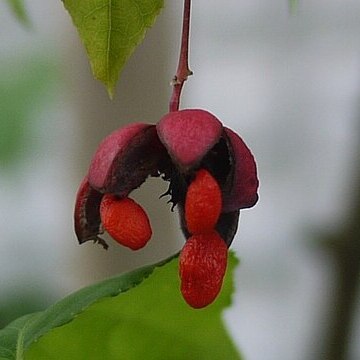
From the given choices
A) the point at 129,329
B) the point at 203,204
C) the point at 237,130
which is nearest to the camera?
the point at 203,204

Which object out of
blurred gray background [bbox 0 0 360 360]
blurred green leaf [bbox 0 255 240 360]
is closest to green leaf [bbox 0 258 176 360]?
blurred green leaf [bbox 0 255 240 360]

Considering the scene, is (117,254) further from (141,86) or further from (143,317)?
(143,317)

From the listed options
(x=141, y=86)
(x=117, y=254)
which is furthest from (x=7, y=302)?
(x=141, y=86)

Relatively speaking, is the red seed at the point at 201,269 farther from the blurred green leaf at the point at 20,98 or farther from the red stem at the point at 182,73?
the blurred green leaf at the point at 20,98

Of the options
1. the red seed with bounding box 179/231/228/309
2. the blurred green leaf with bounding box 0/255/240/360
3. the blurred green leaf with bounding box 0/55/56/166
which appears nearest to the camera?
the red seed with bounding box 179/231/228/309

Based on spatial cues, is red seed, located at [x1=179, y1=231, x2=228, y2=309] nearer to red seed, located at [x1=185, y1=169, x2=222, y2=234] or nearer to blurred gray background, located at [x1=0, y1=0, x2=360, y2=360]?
red seed, located at [x1=185, y1=169, x2=222, y2=234]

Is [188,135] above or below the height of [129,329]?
above

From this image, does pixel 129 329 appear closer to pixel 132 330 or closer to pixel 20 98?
pixel 132 330

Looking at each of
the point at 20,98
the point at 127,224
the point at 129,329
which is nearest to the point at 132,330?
the point at 129,329
